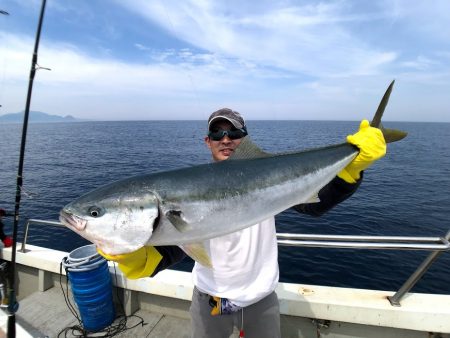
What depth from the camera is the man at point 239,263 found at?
3.17 metres

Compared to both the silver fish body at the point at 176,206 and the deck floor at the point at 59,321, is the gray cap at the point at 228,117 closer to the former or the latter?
the silver fish body at the point at 176,206

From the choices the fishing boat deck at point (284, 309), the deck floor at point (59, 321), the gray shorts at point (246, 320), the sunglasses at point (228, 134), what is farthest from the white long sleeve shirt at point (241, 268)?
the deck floor at point (59, 321)

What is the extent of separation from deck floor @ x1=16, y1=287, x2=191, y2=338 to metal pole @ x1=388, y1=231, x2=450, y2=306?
130 inches

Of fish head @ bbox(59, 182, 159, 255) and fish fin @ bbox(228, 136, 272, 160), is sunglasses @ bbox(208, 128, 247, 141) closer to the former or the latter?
fish fin @ bbox(228, 136, 272, 160)

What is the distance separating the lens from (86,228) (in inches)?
98.0

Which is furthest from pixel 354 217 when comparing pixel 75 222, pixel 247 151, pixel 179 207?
pixel 75 222

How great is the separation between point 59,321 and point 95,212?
4.45m

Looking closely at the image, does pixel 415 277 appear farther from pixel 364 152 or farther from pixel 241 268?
pixel 241 268

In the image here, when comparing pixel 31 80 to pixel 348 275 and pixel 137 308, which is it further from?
pixel 348 275

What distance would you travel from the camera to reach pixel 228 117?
3.55 metres

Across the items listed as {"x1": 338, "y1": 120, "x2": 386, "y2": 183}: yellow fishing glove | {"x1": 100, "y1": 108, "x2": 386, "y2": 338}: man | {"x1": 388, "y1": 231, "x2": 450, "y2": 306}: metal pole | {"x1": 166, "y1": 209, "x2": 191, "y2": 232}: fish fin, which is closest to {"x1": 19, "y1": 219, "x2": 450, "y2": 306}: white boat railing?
{"x1": 388, "y1": 231, "x2": 450, "y2": 306}: metal pole

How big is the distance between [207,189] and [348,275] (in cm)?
1181

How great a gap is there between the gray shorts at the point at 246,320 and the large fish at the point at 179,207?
110cm

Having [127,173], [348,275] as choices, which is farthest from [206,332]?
[127,173]
